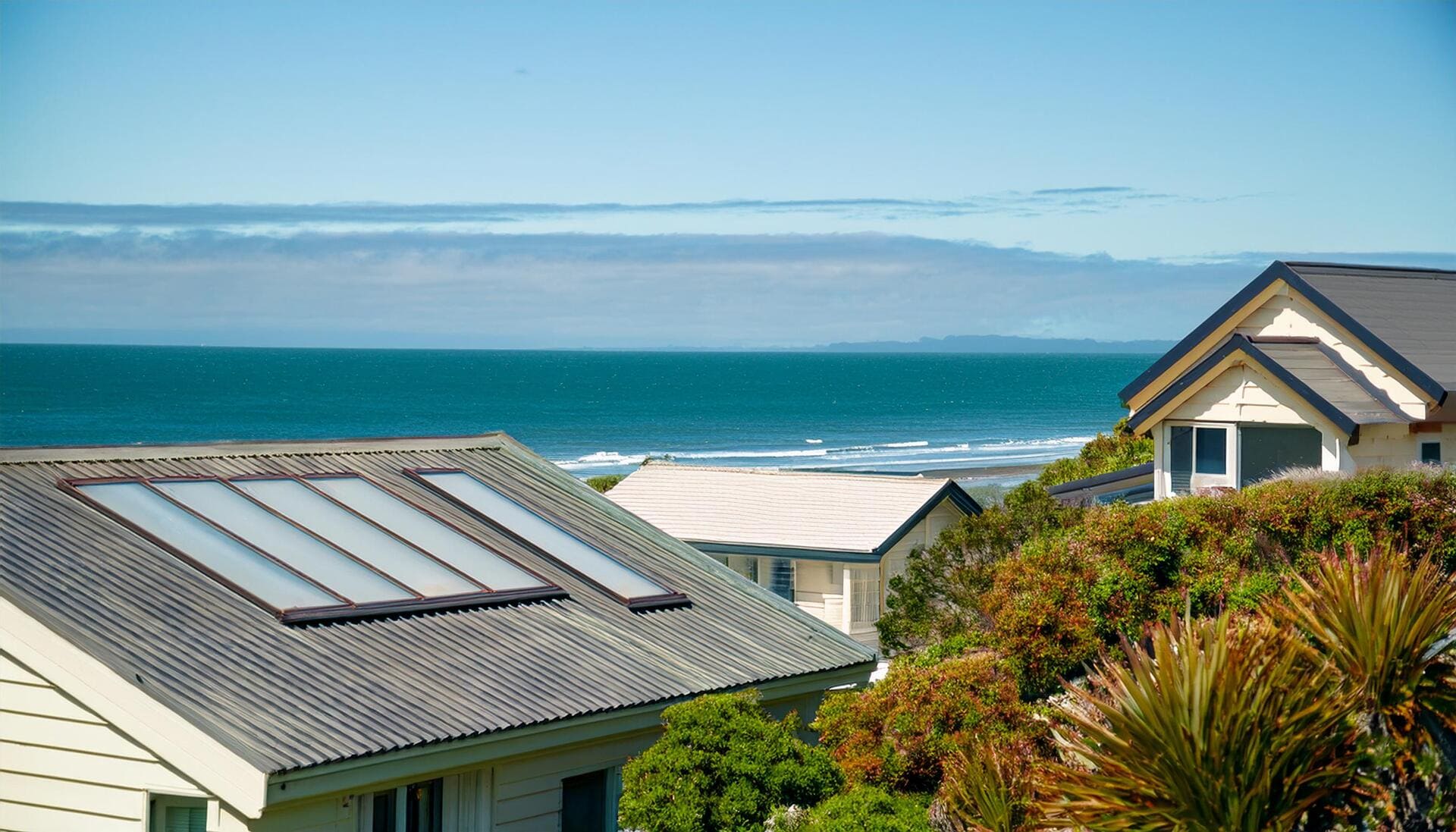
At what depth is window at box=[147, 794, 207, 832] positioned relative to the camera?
1165cm

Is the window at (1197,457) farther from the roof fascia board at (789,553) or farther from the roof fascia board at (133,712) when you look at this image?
the roof fascia board at (133,712)

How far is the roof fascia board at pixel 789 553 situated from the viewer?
30391mm

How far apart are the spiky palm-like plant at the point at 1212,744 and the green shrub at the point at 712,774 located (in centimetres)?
260

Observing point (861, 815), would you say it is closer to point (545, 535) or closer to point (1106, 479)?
point (545, 535)

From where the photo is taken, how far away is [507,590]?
15.7m

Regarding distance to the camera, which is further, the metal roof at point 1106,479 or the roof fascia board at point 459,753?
the metal roof at point 1106,479

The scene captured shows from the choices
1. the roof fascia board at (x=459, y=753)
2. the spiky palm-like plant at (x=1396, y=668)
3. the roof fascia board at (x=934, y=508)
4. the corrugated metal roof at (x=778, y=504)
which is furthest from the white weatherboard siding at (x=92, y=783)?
the corrugated metal roof at (x=778, y=504)

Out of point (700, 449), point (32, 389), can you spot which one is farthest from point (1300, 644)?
point (32, 389)

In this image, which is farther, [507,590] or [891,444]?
[891,444]

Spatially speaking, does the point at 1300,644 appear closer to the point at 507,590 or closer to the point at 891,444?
the point at 507,590

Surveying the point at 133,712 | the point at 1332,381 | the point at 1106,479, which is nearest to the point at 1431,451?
the point at 1332,381

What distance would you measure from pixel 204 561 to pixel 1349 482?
38.9ft

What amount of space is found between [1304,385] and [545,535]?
1111 centimetres

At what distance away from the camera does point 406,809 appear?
12617 millimetres
